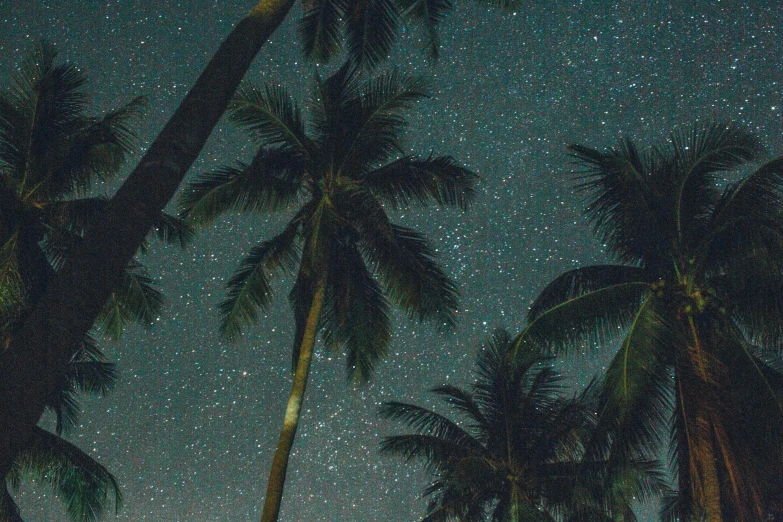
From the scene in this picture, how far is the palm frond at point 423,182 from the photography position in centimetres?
1396

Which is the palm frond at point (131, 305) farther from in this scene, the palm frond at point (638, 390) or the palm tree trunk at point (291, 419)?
the palm frond at point (638, 390)

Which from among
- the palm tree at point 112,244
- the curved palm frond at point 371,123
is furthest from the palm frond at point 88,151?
the palm tree at point 112,244

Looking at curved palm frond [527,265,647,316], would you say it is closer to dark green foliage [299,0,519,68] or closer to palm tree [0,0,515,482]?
dark green foliage [299,0,519,68]

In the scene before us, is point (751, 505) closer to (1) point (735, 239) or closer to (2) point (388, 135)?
(1) point (735, 239)

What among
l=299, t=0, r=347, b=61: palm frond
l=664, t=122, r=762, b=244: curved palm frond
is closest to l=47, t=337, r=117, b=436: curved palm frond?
l=299, t=0, r=347, b=61: palm frond

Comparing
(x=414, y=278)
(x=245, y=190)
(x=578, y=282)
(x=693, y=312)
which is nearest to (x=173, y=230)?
(x=245, y=190)

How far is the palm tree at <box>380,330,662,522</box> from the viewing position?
55.6 feet

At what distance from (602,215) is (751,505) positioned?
220 inches

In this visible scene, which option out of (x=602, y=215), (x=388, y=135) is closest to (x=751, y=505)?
(x=602, y=215)

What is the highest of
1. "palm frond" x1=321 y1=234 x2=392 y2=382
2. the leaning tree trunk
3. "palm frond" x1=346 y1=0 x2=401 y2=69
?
"palm frond" x1=346 y1=0 x2=401 y2=69

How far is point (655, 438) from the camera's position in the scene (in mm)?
11664

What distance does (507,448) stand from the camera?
1828 cm

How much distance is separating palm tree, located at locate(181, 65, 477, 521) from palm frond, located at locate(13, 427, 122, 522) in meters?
3.91

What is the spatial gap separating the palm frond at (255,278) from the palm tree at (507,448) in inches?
206
